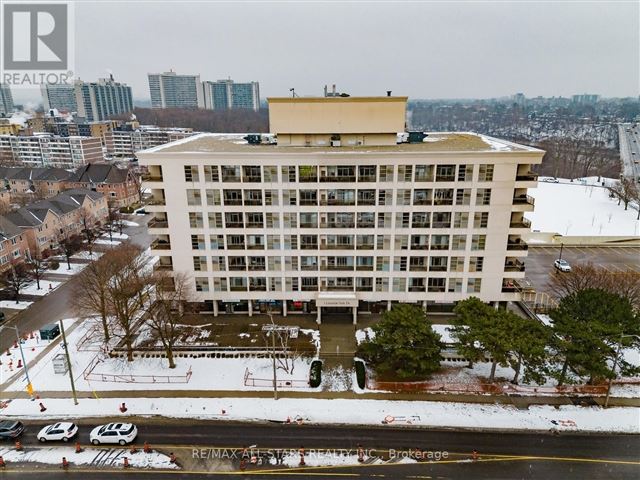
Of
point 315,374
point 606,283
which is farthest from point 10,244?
point 606,283

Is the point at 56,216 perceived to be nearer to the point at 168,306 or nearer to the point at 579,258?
the point at 168,306

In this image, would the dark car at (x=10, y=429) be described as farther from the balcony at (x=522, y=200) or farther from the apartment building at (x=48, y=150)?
the apartment building at (x=48, y=150)

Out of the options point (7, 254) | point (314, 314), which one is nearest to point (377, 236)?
point (314, 314)

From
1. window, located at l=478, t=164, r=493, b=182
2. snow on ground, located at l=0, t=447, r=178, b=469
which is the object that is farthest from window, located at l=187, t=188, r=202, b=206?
window, located at l=478, t=164, r=493, b=182

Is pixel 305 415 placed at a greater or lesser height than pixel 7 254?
lesser

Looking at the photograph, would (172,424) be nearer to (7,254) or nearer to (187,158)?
(187,158)

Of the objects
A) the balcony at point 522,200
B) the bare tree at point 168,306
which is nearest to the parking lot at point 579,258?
the balcony at point 522,200

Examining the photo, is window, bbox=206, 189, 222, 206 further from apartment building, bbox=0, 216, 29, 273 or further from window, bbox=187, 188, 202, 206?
apartment building, bbox=0, 216, 29, 273
